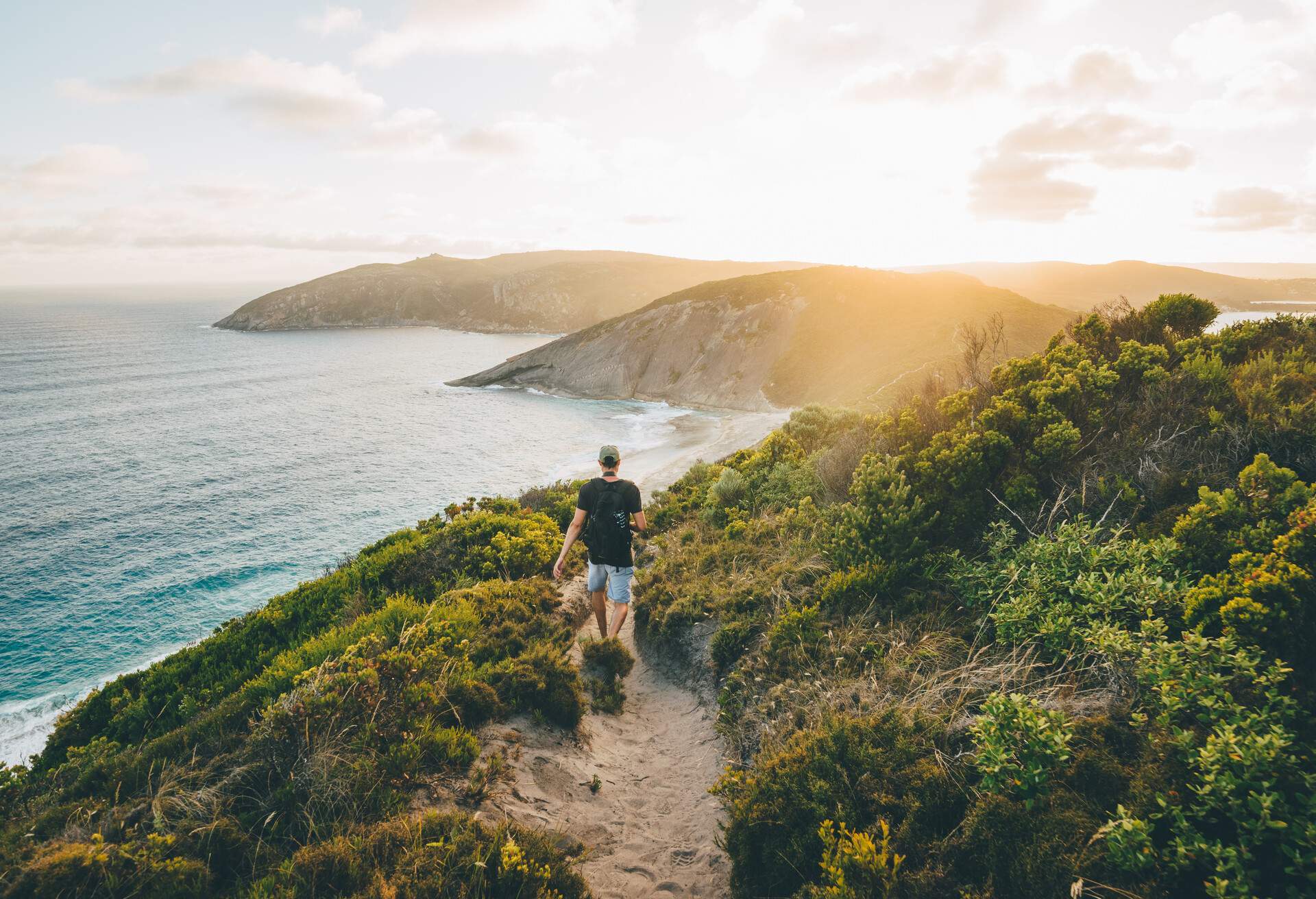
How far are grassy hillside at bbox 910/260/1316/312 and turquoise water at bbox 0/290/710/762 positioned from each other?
306 feet

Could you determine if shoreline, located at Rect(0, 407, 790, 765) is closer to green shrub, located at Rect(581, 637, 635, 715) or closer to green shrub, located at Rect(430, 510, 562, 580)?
green shrub, located at Rect(430, 510, 562, 580)

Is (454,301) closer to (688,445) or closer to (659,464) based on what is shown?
(688,445)

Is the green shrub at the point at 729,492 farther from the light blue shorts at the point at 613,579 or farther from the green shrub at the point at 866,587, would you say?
the green shrub at the point at 866,587

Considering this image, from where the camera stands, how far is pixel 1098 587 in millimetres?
5199

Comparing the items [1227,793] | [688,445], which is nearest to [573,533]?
[1227,793]

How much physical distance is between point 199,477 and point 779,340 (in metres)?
52.3

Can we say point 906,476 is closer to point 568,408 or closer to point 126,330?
point 568,408

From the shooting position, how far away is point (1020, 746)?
13.6 feet

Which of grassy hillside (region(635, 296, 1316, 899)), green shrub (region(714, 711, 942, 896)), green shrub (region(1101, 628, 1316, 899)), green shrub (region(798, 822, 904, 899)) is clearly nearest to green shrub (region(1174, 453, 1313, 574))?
grassy hillside (region(635, 296, 1316, 899))

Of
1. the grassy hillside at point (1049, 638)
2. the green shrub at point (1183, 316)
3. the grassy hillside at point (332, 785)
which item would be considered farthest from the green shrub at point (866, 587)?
the green shrub at point (1183, 316)

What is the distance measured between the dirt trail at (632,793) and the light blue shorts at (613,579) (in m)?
1.64

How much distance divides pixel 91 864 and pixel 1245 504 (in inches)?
390

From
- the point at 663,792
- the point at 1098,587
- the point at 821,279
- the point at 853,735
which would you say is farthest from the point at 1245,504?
the point at 821,279

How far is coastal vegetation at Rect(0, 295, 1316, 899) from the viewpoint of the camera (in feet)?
12.0
